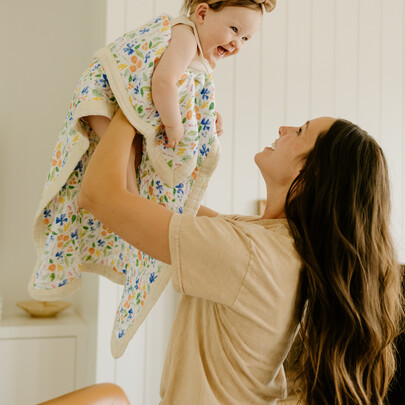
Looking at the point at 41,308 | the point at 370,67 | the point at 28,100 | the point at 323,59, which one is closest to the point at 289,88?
the point at 323,59

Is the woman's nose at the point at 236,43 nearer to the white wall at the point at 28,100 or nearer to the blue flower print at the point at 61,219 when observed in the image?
the blue flower print at the point at 61,219

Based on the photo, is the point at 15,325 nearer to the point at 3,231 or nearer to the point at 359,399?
the point at 3,231

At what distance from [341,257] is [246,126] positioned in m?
1.82

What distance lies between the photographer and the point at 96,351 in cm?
252

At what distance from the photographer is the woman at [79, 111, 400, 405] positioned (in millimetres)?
1056

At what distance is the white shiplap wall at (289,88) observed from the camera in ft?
8.73

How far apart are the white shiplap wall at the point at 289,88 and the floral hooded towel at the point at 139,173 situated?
130 cm

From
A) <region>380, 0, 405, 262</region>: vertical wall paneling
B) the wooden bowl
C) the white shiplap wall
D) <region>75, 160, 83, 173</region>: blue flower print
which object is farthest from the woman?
<region>380, 0, 405, 262</region>: vertical wall paneling

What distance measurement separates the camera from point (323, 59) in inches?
122

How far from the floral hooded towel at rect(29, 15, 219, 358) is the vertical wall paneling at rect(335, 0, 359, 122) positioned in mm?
2055

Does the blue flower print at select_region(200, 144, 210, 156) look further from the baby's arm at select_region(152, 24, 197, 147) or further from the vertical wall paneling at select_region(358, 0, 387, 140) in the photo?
the vertical wall paneling at select_region(358, 0, 387, 140)

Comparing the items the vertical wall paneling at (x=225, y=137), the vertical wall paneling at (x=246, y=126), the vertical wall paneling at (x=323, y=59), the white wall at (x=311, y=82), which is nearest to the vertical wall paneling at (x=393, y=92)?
the white wall at (x=311, y=82)

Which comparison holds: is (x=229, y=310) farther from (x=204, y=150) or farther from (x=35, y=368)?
(x=35, y=368)

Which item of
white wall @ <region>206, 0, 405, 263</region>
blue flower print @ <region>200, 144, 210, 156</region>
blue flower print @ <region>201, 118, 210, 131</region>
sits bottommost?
blue flower print @ <region>200, 144, 210, 156</region>
